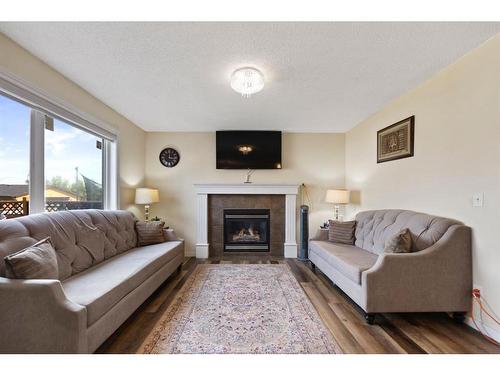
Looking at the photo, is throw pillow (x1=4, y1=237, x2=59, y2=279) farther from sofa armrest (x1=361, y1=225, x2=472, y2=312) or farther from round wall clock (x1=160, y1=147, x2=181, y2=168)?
round wall clock (x1=160, y1=147, x2=181, y2=168)

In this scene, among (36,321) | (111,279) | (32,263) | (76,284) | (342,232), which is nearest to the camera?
(36,321)

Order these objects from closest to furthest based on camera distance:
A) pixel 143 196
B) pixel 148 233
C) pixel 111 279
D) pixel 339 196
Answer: pixel 111 279 < pixel 148 233 < pixel 143 196 < pixel 339 196

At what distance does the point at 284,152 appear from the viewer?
4484 mm

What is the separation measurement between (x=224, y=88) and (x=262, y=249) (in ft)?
9.66

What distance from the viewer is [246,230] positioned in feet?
14.7

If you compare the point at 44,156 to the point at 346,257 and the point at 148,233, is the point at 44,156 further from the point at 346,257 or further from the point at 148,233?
the point at 346,257

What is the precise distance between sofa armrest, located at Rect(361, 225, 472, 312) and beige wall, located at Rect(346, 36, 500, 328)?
0.72 ft

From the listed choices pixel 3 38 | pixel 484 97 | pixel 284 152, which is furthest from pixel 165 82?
pixel 484 97

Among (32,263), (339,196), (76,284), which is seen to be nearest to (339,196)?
(339,196)

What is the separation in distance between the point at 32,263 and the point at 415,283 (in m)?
2.90

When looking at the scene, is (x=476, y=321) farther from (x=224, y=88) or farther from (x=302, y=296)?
(x=224, y=88)

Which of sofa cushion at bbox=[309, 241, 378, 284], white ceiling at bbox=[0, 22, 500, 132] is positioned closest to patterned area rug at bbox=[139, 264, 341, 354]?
sofa cushion at bbox=[309, 241, 378, 284]

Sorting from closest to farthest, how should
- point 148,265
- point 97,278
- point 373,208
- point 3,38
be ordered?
point 3,38 → point 97,278 → point 148,265 → point 373,208

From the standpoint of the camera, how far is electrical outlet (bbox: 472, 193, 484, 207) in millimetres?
1893
